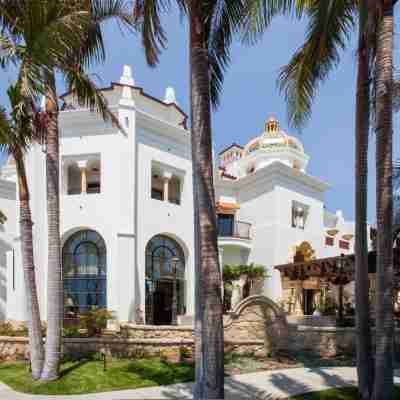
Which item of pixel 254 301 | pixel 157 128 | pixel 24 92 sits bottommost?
pixel 254 301

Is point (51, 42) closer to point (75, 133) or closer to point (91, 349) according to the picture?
point (91, 349)

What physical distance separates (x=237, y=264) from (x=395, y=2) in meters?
21.5

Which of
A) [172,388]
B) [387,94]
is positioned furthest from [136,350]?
[387,94]

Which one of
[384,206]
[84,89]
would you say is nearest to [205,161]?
[384,206]

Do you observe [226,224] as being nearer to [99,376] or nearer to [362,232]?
[99,376]

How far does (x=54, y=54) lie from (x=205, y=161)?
3806mm

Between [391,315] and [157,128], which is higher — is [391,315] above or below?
below

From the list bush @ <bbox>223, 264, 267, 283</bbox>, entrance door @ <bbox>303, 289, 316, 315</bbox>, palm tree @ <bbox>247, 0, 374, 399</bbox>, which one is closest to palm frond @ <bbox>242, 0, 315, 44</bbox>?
palm tree @ <bbox>247, 0, 374, 399</bbox>

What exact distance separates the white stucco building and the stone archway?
13.8 ft

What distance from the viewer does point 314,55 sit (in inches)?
404

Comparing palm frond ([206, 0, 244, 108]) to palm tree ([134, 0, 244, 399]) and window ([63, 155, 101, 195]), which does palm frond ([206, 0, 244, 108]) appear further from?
window ([63, 155, 101, 195])

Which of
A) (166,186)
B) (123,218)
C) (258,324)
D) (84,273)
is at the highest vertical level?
(166,186)

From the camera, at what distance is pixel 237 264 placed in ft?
94.1

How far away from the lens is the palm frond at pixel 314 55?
30.6 ft
